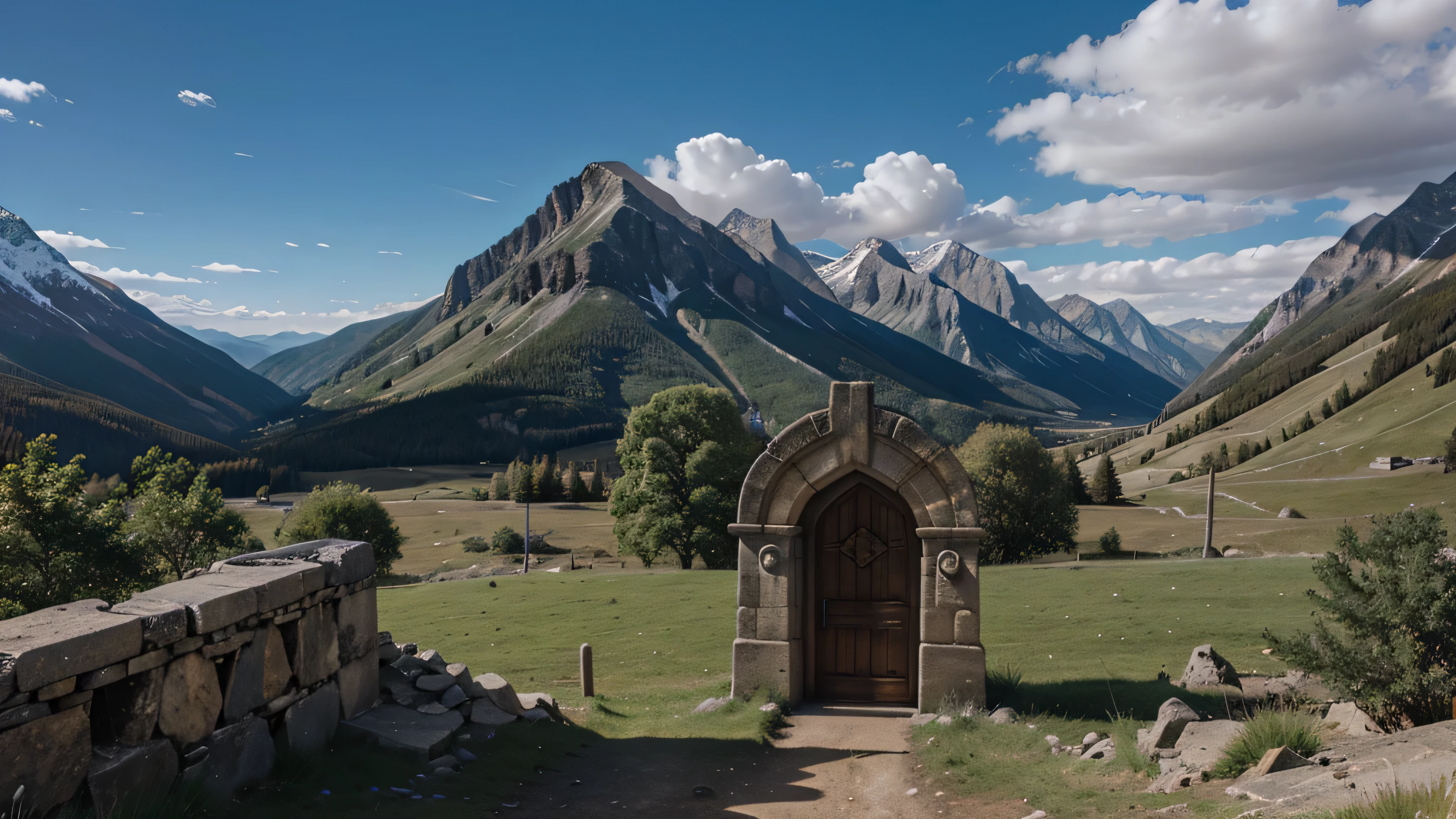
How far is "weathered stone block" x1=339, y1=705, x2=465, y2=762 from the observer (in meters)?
9.85

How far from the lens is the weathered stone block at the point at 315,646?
9484 millimetres

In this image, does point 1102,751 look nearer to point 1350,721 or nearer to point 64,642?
point 1350,721

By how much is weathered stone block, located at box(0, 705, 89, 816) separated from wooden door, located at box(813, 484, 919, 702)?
10.6 metres

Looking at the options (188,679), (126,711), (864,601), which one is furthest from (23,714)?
(864,601)

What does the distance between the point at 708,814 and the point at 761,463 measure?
19.9 feet

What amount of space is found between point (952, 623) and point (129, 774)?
1097 cm

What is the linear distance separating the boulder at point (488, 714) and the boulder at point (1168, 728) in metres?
8.66

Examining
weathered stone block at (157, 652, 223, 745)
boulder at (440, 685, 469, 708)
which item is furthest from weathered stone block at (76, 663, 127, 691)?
boulder at (440, 685, 469, 708)

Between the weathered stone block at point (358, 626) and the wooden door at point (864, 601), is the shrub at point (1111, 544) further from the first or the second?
the weathered stone block at point (358, 626)

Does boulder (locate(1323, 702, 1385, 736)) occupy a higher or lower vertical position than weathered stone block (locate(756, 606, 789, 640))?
lower

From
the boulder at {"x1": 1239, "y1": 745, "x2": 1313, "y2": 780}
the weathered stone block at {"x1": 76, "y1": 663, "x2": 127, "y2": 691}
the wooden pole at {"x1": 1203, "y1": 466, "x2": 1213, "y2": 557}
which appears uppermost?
the weathered stone block at {"x1": 76, "y1": 663, "x2": 127, "y2": 691}

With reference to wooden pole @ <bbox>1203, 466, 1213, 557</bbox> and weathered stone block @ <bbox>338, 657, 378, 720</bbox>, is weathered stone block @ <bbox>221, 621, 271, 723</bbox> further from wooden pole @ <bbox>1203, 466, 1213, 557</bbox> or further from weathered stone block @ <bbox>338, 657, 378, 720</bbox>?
wooden pole @ <bbox>1203, 466, 1213, 557</bbox>

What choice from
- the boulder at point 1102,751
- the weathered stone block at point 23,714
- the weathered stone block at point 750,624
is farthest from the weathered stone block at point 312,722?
the boulder at point 1102,751

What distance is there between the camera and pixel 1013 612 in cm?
2494
